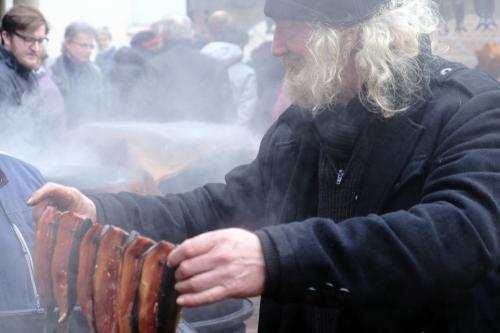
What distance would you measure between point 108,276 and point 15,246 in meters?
0.79

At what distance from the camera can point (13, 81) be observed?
477 centimetres

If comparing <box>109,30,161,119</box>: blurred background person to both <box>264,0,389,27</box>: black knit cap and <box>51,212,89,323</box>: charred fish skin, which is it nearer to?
<box>264,0,389,27</box>: black knit cap

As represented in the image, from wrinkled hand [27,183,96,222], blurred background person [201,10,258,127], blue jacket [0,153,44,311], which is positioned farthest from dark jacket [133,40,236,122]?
wrinkled hand [27,183,96,222]

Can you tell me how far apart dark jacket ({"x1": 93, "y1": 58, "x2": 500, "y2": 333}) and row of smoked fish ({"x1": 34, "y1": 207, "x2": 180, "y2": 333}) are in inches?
9.8

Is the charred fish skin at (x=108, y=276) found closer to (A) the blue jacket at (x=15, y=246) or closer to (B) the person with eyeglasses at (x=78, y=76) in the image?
(A) the blue jacket at (x=15, y=246)

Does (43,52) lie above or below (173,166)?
above

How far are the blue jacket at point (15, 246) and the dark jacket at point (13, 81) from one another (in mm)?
2269

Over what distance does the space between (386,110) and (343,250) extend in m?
0.56

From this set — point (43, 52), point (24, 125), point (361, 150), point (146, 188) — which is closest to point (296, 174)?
point (361, 150)

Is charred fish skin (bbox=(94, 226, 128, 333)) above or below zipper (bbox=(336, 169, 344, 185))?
below

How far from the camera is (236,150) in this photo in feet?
19.2

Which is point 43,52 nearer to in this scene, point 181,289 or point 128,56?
point 128,56

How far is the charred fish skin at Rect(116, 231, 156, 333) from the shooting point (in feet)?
5.27

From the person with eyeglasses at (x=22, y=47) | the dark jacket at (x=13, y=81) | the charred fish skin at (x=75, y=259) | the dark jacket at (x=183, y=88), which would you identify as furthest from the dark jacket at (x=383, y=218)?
the dark jacket at (x=183, y=88)
